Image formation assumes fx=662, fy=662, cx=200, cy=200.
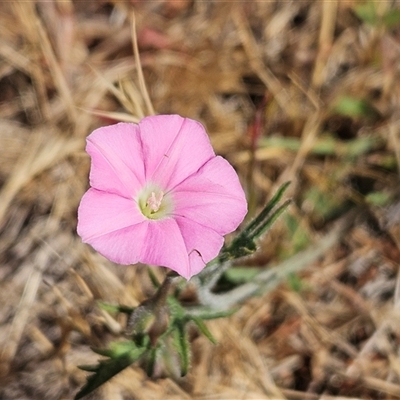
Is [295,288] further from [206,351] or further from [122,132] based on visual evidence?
[122,132]

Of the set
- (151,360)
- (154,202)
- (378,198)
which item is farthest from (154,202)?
(378,198)

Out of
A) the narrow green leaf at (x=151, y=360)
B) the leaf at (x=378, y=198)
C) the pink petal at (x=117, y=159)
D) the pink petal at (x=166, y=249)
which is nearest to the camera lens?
the pink petal at (x=166, y=249)

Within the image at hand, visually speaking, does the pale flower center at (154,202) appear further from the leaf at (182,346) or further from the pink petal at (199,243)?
the leaf at (182,346)

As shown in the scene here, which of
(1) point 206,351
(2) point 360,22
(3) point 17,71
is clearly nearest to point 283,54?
(2) point 360,22

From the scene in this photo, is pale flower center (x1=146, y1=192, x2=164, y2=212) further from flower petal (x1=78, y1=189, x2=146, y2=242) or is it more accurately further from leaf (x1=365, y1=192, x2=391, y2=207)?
leaf (x1=365, y1=192, x2=391, y2=207)

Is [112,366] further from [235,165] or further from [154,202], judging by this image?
[235,165]

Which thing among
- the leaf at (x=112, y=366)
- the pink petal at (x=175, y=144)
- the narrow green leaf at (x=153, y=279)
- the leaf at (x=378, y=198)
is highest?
the pink petal at (x=175, y=144)

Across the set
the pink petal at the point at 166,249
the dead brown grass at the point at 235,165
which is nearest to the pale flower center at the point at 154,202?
the pink petal at the point at 166,249
